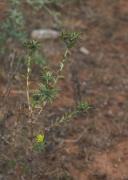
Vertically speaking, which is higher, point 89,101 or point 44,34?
point 44,34

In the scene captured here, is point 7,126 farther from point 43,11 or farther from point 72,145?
point 43,11

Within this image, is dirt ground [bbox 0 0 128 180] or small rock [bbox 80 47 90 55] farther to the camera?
small rock [bbox 80 47 90 55]

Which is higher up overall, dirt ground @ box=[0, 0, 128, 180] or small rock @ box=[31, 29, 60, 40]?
small rock @ box=[31, 29, 60, 40]

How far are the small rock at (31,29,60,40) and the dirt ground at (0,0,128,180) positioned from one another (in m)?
0.06

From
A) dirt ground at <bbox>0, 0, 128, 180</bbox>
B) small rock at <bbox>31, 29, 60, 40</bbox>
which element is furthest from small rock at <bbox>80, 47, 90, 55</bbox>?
small rock at <bbox>31, 29, 60, 40</bbox>

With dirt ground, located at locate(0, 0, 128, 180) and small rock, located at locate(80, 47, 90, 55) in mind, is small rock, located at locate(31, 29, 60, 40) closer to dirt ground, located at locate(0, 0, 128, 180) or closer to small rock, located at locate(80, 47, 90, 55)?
dirt ground, located at locate(0, 0, 128, 180)

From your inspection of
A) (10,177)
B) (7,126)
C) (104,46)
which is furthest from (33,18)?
(10,177)

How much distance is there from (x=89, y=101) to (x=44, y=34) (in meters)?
0.95

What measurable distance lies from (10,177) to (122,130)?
928 millimetres

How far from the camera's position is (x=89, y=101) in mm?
3768

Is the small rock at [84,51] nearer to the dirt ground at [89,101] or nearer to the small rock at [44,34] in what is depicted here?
the dirt ground at [89,101]

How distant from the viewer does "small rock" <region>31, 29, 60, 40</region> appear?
4359mm

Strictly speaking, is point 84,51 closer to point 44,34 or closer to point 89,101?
point 44,34

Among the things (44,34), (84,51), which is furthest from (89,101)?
(44,34)
